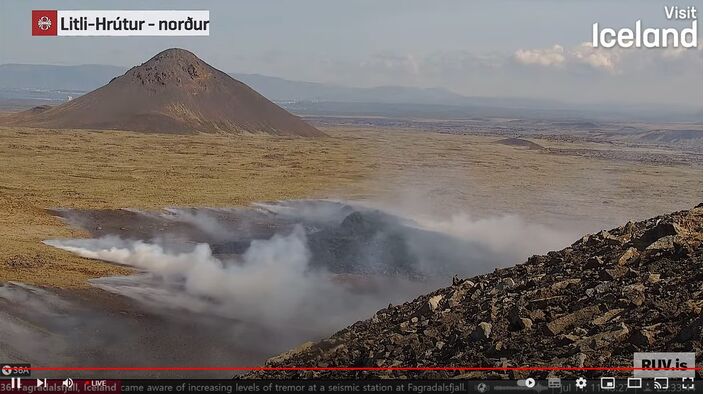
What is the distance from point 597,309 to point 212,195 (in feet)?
119

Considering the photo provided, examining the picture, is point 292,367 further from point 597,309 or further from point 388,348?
point 597,309

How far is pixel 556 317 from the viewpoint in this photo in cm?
1059

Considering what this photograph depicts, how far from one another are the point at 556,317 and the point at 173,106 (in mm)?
94435

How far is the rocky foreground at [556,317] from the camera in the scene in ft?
31.1

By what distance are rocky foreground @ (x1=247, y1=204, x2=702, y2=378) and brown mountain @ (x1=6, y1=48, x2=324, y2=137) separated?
8306 cm

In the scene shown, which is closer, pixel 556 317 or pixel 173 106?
pixel 556 317

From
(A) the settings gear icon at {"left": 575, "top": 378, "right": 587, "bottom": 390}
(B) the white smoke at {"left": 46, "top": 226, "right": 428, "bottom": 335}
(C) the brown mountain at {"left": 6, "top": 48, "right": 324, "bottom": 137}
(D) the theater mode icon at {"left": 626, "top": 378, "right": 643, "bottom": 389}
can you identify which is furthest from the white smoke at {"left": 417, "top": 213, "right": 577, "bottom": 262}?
(C) the brown mountain at {"left": 6, "top": 48, "right": 324, "bottom": 137}

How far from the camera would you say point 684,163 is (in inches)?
3012

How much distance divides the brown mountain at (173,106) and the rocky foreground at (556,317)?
8306 centimetres

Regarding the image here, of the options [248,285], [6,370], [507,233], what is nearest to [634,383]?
[6,370]
